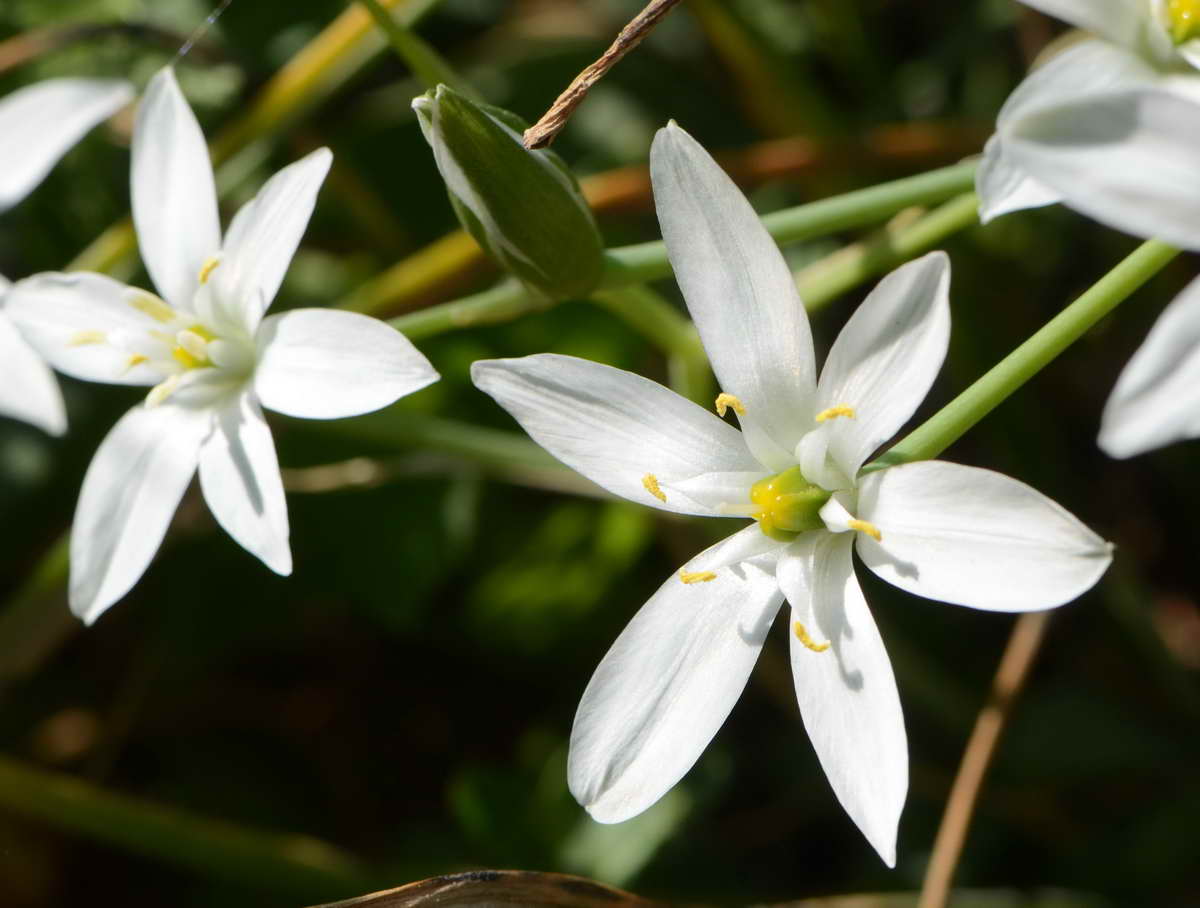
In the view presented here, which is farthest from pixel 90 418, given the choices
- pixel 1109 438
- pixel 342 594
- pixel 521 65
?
pixel 1109 438

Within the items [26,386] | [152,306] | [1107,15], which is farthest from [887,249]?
[26,386]

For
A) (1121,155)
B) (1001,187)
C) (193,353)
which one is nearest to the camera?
(1121,155)

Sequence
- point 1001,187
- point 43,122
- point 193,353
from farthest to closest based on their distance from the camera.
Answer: point 43,122, point 193,353, point 1001,187

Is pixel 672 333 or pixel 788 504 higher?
pixel 672 333

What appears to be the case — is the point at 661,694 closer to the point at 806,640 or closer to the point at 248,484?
the point at 806,640

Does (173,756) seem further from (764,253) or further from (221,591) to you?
(764,253)

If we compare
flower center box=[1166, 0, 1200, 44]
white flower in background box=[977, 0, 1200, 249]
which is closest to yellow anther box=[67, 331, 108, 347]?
white flower in background box=[977, 0, 1200, 249]
